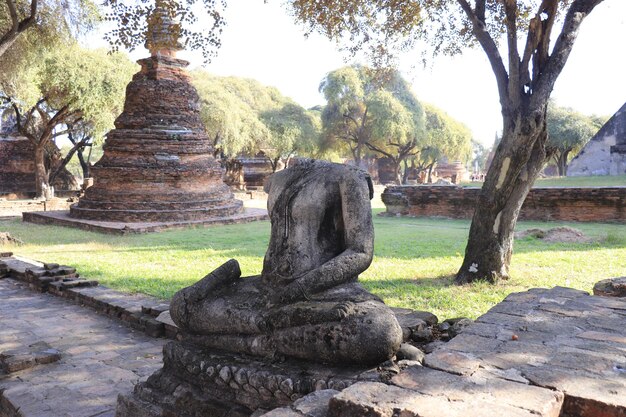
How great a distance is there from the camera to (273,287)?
3.08 meters

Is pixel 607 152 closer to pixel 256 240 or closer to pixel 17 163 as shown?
pixel 256 240

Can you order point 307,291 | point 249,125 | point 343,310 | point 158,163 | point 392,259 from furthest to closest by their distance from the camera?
point 249,125, point 158,163, point 392,259, point 307,291, point 343,310

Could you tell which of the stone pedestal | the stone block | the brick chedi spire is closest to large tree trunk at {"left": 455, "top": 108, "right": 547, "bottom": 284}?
the stone block

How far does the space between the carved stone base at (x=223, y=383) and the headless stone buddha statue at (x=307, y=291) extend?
0.07 metres

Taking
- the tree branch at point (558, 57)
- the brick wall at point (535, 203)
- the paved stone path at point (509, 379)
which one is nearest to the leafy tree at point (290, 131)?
the brick wall at point (535, 203)

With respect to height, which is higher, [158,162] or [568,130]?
[568,130]

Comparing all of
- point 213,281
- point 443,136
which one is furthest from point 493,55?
point 443,136

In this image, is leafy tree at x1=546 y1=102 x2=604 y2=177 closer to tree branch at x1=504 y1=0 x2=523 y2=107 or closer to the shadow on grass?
the shadow on grass

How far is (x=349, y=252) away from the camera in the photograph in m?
3.00

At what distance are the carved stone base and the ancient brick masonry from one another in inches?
446

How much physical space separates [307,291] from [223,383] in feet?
2.05

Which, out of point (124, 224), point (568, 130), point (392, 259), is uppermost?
point (568, 130)

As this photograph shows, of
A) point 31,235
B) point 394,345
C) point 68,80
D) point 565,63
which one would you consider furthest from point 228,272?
point 68,80

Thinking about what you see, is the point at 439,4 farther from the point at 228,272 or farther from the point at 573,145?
the point at 573,145
